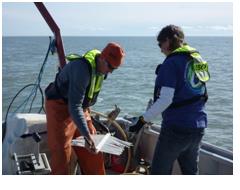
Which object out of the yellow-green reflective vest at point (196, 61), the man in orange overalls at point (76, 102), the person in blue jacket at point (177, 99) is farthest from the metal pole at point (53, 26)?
the yellow-green reflective vest at point (196, 61)

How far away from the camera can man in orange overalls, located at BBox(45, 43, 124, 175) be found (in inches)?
133

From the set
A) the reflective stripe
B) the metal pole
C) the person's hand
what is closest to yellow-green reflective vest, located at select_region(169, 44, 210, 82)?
the reflective stripe

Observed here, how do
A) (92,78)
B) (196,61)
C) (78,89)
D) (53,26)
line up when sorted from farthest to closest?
(53,26) → (92,78) → (78,89) → (196,61)

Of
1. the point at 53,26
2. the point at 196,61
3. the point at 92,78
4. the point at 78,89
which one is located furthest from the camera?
the point at 53,26

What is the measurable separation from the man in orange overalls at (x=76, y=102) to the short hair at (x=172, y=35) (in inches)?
14.2

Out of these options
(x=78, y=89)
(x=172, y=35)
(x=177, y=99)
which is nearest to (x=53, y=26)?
(x=78, y=89)

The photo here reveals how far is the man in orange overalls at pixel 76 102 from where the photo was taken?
3369 millimetres

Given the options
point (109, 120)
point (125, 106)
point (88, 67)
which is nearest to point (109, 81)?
point (125, 106)

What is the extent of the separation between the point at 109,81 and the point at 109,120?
52.0 ft

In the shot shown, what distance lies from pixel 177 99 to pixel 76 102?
0.75m

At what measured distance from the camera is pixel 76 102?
11.1 ft

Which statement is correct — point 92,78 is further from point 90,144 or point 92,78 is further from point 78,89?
point 90,144

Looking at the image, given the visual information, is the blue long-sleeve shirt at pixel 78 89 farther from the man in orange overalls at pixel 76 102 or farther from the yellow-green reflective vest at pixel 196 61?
the yellow-green reflective vest at pixel 196 61

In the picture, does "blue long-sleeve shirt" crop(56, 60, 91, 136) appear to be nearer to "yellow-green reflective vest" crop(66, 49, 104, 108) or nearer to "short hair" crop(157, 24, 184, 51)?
"yellow-green reflective vest" crop(66, 49, 104, 108)
